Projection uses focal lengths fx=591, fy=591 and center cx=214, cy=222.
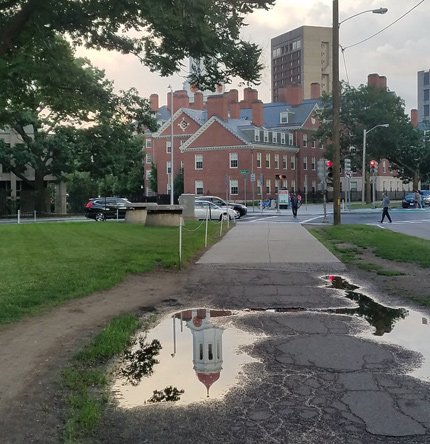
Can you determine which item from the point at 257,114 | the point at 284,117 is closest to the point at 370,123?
the point at 257,114

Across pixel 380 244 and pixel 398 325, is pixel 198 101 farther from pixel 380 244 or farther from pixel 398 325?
pixel 398 325

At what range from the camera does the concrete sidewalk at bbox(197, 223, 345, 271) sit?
554 inches

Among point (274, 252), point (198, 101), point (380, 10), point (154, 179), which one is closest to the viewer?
point (274, 252)

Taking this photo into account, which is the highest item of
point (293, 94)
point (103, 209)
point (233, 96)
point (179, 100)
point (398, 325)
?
point (293, 94)

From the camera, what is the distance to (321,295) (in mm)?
9977

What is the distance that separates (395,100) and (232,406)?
236 feet

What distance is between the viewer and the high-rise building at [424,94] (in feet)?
477

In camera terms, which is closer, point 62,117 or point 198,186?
point 62,117

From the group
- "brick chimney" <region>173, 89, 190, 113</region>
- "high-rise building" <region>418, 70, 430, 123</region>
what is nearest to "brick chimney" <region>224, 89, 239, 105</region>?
"brick chimney" <region>173, 89, 190, 113</region>

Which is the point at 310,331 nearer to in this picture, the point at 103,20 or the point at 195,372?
the point at 195,372

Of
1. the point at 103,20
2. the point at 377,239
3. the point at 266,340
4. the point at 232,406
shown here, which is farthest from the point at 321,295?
the point at 377,239

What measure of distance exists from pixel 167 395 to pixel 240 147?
73.2 metres

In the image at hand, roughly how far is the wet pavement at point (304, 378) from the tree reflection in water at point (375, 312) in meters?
0.01

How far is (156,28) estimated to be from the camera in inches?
497
